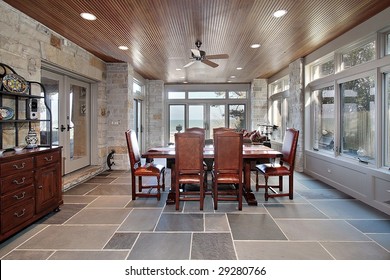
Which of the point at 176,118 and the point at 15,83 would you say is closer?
the point at 15,83

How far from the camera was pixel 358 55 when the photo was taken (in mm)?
4203

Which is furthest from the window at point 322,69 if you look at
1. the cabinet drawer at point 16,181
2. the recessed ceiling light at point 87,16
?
the cabinet drawer at point 16,181

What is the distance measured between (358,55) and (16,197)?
5.07m

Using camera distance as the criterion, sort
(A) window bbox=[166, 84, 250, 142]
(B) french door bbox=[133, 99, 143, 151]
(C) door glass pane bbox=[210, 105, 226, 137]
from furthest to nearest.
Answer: (C) door glass pane bbox=[210, 105, 226, 137] → (A) window bbox=[166, 84, 250, 142] → (B) french door bbox=[133, 99, 143, 151]

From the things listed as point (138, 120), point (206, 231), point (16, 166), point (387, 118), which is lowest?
point (206, 231)

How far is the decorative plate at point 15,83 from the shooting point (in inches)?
120

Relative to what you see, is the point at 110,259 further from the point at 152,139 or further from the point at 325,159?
the point at 152,139

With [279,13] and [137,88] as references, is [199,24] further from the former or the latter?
[137,88]

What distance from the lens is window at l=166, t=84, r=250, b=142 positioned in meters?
10.3

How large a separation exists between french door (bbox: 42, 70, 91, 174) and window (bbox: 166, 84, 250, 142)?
184 inches

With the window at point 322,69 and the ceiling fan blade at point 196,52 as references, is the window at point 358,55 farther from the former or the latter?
the ceiling fan blade at point 196,52

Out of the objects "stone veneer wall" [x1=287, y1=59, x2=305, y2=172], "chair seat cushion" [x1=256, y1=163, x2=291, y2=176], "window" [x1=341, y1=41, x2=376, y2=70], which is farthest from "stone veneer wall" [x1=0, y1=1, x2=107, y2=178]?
"window" [x1=341, y1=41, x2=376, y2=70]

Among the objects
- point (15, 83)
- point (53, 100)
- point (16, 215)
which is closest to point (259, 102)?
point (53, 100)

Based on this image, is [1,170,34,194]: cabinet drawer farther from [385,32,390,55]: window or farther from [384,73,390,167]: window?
[385,32,390,55]: window
